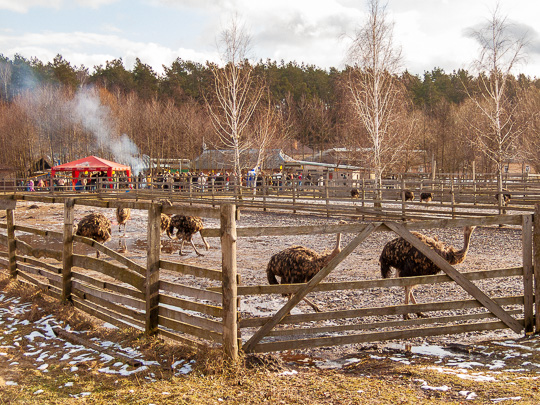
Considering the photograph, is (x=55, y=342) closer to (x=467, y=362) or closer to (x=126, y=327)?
(x=126, y=327)

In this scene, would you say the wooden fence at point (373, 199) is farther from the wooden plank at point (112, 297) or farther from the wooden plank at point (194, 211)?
the wooden plank at point (194, 211)

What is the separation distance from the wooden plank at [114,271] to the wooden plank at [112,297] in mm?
169

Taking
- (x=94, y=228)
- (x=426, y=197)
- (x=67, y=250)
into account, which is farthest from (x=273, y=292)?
(x=426, y=197)

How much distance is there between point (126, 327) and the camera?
5.75m

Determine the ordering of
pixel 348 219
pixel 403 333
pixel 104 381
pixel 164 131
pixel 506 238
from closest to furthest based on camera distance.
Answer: pixel 104 381 → pixel 403 333 → pixel 506 238 → pixel 348 219 → pixel 164 131

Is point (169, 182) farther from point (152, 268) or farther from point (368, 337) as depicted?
point (368, 337)

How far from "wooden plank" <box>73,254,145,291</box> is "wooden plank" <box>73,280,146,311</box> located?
169 mm

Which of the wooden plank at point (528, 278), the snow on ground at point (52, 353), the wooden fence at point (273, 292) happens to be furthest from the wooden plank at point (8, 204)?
the wooden plank at point (528, 278)

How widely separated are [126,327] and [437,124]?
191 ft

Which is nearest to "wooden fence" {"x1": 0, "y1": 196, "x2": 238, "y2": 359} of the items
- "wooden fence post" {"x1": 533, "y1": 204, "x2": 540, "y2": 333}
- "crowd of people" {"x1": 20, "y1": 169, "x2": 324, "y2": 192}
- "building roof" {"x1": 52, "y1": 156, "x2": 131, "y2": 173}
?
"wooden fence post" {"x1": 533, "y1": 204, "x2": 540, "y2": 333}

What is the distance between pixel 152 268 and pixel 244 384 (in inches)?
61.7

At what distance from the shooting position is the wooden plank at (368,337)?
192 inches

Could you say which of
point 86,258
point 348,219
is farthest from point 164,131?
point 86,258

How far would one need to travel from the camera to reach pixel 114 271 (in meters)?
5.84
